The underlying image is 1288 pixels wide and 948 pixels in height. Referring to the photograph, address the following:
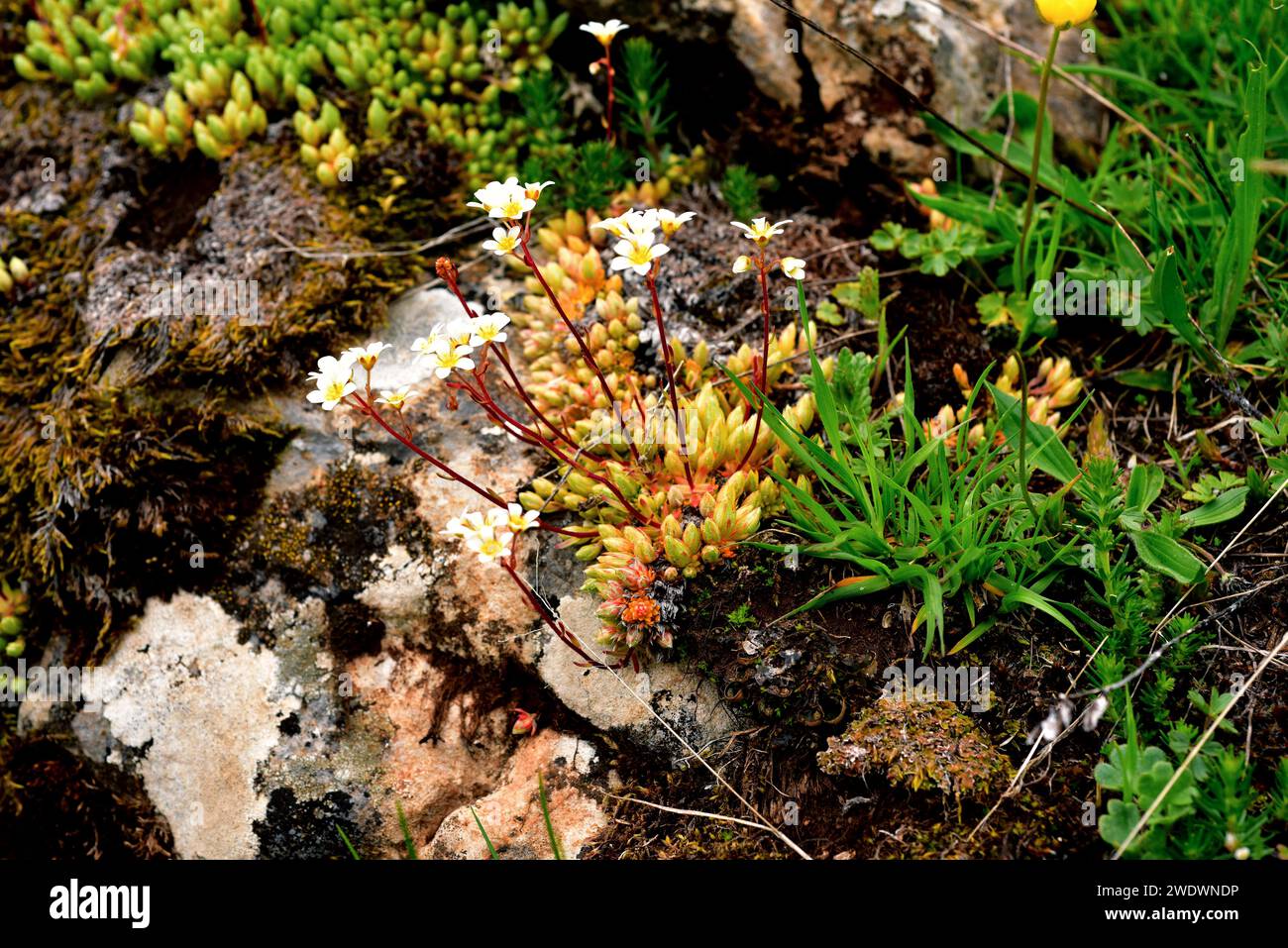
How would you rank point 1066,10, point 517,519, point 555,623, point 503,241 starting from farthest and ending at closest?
point 555,623
point 503,241
point 517,519
point 1066,10

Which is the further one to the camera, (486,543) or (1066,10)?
(486,543)

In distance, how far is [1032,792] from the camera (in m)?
2.87

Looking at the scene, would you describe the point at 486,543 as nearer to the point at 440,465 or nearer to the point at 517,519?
the point at 517,519

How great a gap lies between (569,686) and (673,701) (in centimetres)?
40

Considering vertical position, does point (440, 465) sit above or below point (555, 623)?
above

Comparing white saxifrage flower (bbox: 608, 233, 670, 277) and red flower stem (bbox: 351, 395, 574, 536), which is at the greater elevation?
white saxifrage flower (bbox: 608, 233, 670, 277)

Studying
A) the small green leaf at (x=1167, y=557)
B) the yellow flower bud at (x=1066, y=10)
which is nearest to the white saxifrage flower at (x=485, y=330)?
the yellow flower bud at (x=1066, y=10)

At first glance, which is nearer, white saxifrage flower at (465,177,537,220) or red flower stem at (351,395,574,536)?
red flower stem at (351,395,574,536)

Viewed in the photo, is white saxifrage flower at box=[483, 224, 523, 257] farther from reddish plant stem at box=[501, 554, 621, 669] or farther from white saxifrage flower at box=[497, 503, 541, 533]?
reddish plant stem at box=[501, 554, 621, 669]

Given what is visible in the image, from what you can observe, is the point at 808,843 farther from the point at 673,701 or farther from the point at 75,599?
the point at 75,599

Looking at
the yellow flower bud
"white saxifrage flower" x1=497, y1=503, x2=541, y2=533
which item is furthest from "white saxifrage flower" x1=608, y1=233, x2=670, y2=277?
the yellow flower bud

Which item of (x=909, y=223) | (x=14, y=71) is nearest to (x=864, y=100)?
(x=909, y=223)

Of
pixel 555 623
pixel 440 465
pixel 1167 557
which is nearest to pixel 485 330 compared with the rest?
pixel 440 465

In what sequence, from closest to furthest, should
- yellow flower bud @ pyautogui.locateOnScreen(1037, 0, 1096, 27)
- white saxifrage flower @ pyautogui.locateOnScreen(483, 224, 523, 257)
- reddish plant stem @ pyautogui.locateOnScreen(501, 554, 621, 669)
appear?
yellow flower bud @ pyautogui.locateOnScreen(1037, 0, 1096, 27) → white saxifrage flower @ pyautogui.locateOnScreen(483, 224, 523, 257) → reddish plant stem @ pyautogui.locateOnScreen(501, 554, 621, 669)
